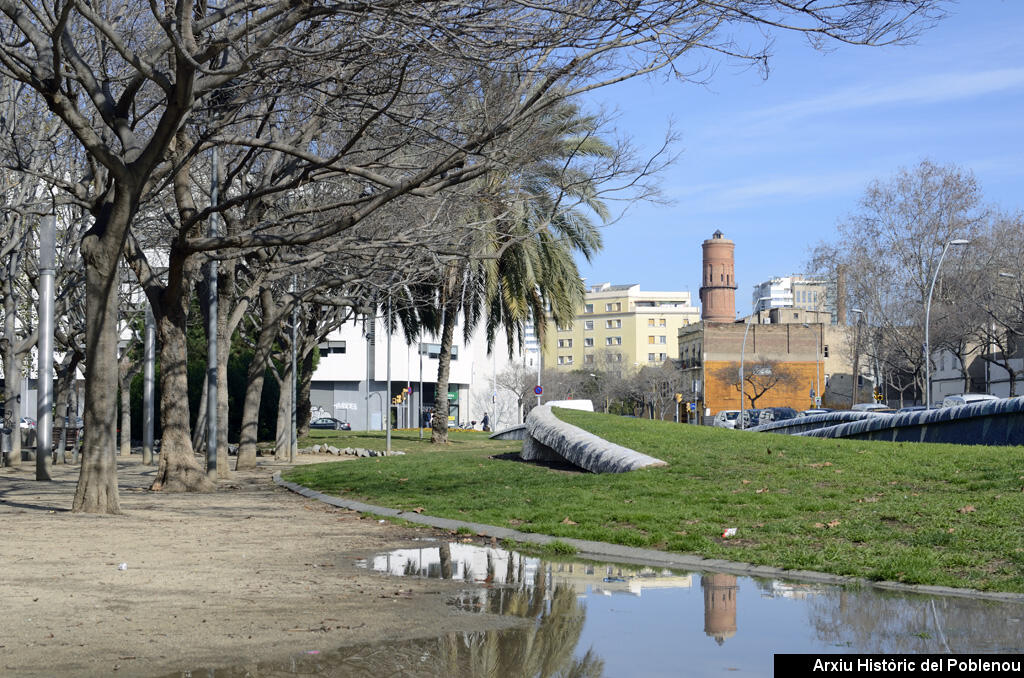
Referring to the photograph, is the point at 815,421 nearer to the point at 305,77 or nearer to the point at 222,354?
the point at 222,354

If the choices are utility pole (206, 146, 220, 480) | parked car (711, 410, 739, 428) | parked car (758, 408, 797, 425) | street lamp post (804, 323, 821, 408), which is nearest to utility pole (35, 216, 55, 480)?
utility pole (206, 146, 220, 480)

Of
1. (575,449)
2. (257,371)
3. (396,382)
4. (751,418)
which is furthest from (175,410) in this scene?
(396,382)

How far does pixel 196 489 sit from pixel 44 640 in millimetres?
13630

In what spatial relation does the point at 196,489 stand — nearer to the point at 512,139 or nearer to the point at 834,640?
the point at 512,139

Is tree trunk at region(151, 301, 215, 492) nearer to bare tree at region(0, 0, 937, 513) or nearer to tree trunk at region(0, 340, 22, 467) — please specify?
bare tree at region(0, 0, 937, 513)

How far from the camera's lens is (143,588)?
8352 millimetres

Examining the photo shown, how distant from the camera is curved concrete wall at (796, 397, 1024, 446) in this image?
20281 mm

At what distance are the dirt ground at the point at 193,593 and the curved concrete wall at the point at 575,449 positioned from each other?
4.34 m

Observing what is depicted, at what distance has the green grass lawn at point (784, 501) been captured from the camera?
9.55m

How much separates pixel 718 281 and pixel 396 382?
78239mm

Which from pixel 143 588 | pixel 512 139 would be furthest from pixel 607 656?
pixel 512 139

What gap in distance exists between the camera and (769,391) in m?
109

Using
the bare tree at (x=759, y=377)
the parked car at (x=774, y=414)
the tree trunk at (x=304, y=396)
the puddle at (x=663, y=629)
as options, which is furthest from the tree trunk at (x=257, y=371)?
the bare tree at (x=759, y=377)

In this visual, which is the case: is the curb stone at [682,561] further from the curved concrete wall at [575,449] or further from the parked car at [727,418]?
the parked car at [727,418]
